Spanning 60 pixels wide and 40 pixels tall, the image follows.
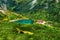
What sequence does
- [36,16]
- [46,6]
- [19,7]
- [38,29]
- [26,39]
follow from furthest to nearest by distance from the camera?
[19,7]
[46,6]
[36,16]
[38,29]
[26,39]

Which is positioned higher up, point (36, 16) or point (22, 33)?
point (22, 33)

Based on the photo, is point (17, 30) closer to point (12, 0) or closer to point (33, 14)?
point (33, 14)

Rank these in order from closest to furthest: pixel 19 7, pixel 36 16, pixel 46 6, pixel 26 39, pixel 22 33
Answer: pixel 26 39, pixel 22 33, pixel 36 16, pixel 46 6, pixel 19 7

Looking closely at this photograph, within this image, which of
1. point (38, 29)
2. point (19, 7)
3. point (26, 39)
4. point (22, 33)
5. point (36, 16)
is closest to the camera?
point (26, 39)

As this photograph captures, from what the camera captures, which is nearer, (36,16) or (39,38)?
(39,38)

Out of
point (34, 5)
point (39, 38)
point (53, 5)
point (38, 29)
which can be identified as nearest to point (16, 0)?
point (34, 5)

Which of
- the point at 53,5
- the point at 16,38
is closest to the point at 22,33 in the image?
the point at 16,38

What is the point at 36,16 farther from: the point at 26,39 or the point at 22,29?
the point at 26,39

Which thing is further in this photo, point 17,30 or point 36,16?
point 36,16

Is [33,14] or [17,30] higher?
[17,30]
